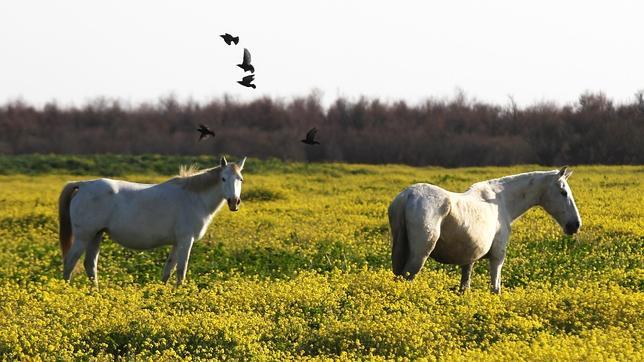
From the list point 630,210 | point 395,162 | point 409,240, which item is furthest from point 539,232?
point 395,162

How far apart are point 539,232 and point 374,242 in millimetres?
3551

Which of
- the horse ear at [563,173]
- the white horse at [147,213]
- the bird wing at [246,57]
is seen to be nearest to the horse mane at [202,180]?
the white horse at [147,213]

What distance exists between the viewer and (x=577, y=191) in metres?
31.6

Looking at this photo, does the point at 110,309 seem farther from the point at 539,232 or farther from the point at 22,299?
the point at 539,232

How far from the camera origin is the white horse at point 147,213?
15531 mm

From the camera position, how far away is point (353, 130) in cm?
6022

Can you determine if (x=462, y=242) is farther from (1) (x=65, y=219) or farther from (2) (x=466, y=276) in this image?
(1) (x=65, y=219)

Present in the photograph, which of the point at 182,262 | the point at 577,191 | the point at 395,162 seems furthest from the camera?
the point at 395,162

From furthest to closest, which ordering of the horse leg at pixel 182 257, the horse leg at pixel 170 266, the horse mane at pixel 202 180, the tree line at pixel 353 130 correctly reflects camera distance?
the tree line at pixel 353 130 → the horse mane at pixel 202 180 → the horse leg at pixel 170 266 → the horse leg at pixel 182 257

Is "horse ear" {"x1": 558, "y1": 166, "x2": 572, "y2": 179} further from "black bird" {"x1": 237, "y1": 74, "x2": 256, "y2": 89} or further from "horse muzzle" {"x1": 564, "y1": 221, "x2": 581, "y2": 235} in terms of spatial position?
"black bird" {"x1": 237, "y1": 74, "x2": 256, "y2": 89}

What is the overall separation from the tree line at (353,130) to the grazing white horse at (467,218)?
37.3 meters

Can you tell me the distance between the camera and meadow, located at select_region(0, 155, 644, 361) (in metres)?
11.1

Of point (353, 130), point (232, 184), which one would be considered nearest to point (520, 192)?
point (232, 184)

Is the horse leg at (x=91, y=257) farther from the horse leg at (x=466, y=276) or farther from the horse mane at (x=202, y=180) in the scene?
the horse leg at (x=466, y=276)
